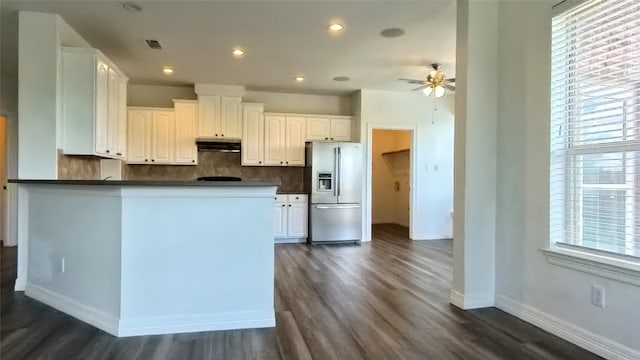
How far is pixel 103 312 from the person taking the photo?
2.77 meters

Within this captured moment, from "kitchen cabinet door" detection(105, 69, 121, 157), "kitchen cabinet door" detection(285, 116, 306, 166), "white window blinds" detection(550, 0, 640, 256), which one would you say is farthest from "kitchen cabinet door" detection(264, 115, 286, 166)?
"white window blinds" detection(550, 0, 640, 256)

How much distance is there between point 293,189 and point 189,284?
441 centimetres

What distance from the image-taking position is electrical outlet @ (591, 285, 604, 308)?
7.93ft

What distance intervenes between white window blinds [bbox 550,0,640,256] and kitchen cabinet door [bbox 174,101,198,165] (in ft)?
17.2

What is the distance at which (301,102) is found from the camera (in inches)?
283

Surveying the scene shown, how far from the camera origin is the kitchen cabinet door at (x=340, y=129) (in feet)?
22.8

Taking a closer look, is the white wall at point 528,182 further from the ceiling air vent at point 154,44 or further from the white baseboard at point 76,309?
the ceiling air vent at point 154,44

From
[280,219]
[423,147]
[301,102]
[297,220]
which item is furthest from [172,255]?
[423,147]

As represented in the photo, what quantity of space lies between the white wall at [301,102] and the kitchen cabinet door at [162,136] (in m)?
1.38

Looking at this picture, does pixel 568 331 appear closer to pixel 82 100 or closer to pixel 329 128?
pixel 82 100

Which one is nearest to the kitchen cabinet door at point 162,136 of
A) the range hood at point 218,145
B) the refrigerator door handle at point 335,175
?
the range hood at point 218,145

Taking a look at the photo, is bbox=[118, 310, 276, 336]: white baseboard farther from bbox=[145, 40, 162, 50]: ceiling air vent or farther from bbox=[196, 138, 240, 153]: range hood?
bbox=[196, 138, 240, 153]: range hood

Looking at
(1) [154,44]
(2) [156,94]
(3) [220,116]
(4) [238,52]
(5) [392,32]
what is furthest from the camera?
(2) [156,94]

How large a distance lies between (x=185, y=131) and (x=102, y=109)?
84.4 inches
